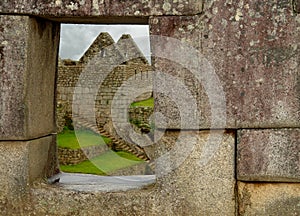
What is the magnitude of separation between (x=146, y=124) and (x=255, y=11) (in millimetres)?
17195

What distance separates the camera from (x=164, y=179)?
13.4ft

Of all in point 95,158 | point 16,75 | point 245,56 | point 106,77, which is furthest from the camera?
point 106,77

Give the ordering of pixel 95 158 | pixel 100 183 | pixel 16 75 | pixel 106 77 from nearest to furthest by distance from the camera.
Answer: pixel 16 75, pixel 100 183, pixel 95 158, pixel 106 77

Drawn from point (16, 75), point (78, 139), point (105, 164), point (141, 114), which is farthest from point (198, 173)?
point (141, 114)

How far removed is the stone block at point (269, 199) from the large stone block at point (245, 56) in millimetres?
522

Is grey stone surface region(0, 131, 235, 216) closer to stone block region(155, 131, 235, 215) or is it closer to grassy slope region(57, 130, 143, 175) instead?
stone block region(155, 131, 235, 215)

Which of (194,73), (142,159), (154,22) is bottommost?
(142,159)

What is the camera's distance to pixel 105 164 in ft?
51.3

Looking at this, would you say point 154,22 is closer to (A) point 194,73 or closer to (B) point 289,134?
(A) point 194,73

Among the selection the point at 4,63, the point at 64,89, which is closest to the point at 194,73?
the point at 4,63

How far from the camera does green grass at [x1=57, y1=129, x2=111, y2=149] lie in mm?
17156

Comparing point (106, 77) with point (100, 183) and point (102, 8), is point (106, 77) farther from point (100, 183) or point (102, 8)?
point (102, 8)

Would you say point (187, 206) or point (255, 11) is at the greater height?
point (255, 11)

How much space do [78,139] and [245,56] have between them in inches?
629
